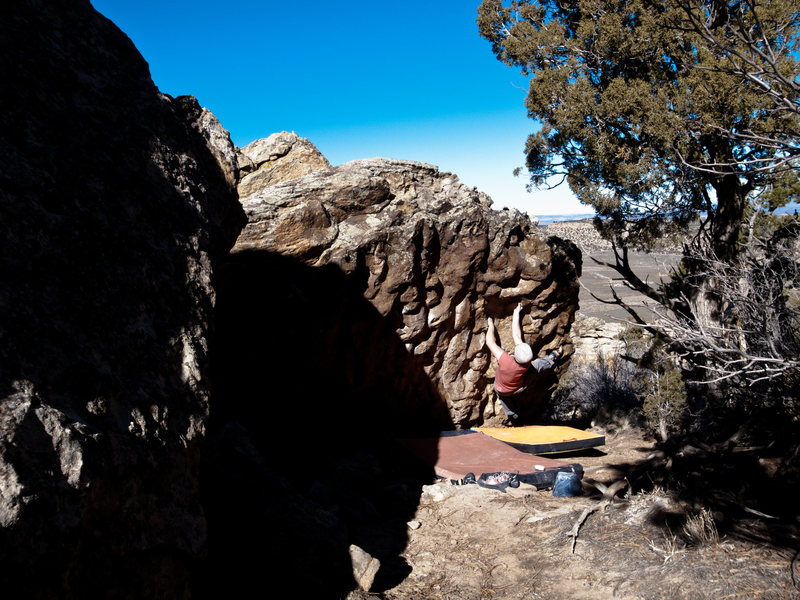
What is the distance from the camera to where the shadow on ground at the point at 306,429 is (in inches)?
126

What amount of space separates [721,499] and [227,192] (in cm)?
415

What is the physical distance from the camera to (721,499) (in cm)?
442

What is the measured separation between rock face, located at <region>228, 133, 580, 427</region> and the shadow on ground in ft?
0.45

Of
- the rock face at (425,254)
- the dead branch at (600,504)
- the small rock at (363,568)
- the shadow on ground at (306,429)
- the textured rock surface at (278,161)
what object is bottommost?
the dead branch at (600,504)

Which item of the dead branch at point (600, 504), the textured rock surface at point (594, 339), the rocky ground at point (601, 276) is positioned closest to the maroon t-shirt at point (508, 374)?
the dead branch at point (600, 504)

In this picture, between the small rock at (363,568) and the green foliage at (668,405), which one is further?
the green foliage at (668,405)

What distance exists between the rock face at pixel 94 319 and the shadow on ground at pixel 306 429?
960 mm

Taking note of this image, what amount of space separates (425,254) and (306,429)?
2.26 metres

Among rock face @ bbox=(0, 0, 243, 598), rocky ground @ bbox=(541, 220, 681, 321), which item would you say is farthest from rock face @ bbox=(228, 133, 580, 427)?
rocky ground @ bbox=(541, 220, 681, 321)

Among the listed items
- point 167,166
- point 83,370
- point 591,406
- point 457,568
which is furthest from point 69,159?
point 591,406

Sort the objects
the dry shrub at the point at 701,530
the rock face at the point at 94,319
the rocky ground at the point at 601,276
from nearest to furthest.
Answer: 1. the rock face at the point at 94,319
2. the dry shrub at the point at 701,530
3. the rocky ground at the point at 601,276

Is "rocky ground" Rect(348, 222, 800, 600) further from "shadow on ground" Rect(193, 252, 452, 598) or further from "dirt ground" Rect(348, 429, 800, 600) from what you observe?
"shadow on ground" Rect(193, 252, 452, 598)

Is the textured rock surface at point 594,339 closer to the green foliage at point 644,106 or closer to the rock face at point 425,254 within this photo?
the green foliage at point 644,106

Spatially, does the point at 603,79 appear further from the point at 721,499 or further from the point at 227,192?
the point at 227,192
